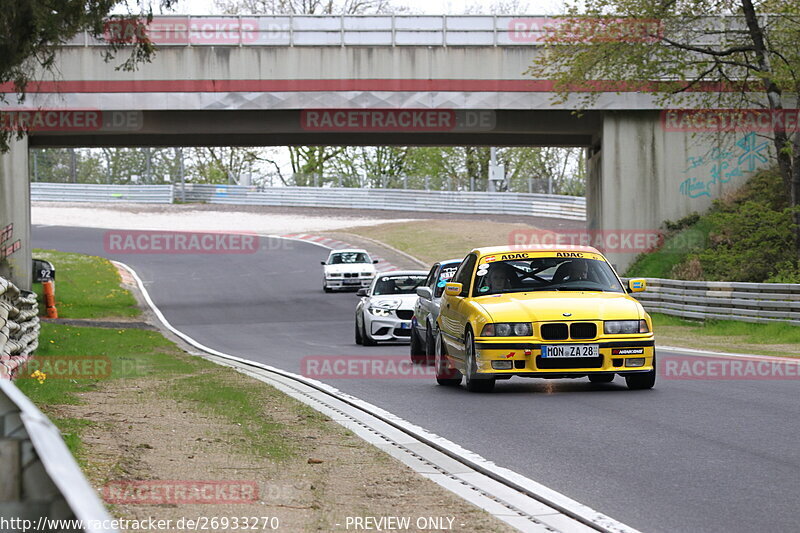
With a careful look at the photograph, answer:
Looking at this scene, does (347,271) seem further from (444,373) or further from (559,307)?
(559,307)

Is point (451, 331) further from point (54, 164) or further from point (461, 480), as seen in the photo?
point (54, 164)

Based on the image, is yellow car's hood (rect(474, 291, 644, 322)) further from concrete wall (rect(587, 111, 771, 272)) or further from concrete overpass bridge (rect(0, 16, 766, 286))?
concrete wall (rect(587, 111, 771, 272))

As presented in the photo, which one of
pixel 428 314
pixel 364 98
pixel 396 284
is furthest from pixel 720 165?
pixel 428 314

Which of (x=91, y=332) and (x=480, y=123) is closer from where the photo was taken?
(x=91, y=332)

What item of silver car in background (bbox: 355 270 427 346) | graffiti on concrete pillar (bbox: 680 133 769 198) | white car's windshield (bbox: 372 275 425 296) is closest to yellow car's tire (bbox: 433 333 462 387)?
silver car in background (bbox: 355 270 427 346)

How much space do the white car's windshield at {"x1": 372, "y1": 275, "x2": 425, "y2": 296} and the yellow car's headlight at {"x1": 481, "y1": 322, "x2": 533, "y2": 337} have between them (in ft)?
35.9

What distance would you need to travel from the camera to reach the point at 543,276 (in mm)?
14039

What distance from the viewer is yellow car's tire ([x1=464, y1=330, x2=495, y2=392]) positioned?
13070 mm

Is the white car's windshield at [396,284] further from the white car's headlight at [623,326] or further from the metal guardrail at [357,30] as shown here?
the metal guardrail at [357,30]

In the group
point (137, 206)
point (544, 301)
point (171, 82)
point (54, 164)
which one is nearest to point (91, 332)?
point (171, 82)

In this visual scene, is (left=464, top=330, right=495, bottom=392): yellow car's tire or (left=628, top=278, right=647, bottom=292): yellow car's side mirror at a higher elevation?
(left=628, top=278, right=647, bottom=292): yellow car's side mirror

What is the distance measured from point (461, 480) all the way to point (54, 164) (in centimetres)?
12830

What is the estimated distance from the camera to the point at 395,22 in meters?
37.8

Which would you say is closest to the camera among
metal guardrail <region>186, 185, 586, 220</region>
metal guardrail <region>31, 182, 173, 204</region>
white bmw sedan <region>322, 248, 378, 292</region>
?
white bmw sedan <region>322, 248, 378, 292</region>
